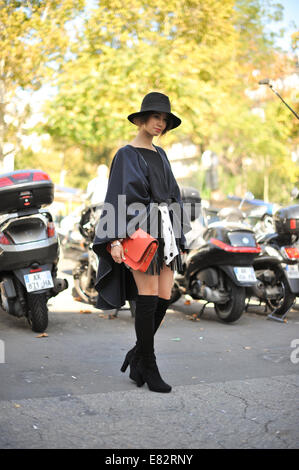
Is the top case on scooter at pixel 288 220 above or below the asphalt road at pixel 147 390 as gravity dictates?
above

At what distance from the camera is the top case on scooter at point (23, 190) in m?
6.39

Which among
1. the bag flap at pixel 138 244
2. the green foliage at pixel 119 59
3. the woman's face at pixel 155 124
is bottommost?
the bag flap at pixel 138 244

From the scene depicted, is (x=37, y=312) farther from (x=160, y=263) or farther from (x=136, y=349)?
(x=160, y=263)

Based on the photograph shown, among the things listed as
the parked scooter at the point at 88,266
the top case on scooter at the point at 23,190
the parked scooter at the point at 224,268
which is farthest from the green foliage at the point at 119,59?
the top case on scooter at the point at 23,190

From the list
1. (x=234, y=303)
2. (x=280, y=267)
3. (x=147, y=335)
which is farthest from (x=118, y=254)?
(x=280, y=267)

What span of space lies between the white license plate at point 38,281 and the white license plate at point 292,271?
2930 mm

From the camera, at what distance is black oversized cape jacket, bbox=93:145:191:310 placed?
4402 mm

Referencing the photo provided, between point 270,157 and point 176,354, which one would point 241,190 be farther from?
point 176,354

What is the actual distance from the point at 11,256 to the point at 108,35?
12636 millimetres

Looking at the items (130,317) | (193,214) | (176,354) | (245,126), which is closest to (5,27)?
(193,214)

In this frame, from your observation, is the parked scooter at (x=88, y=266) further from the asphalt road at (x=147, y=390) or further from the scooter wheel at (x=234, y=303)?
the scooter wheel at (x=234, y=303)

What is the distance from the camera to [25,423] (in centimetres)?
357

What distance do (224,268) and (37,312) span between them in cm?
220

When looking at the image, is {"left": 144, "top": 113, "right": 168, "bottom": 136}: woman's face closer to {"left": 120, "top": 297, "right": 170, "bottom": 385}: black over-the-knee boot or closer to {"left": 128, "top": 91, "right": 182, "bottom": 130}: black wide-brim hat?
{"left": 128, "top": 91, "right": 182, "bottom": 130}: black wide-brim hat
